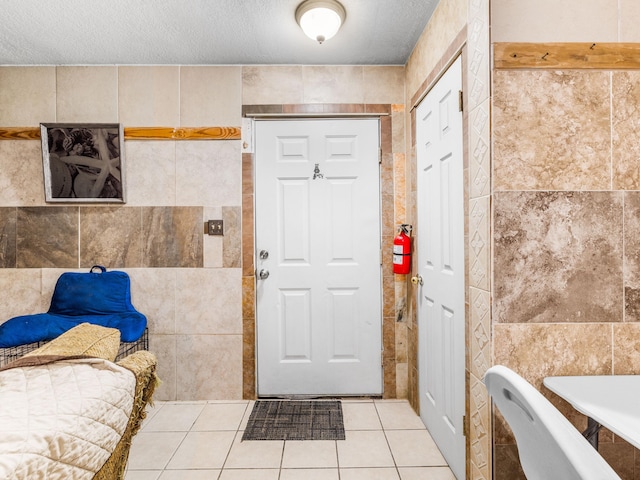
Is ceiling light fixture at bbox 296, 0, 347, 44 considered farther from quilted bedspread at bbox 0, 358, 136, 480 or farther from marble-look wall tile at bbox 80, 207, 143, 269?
quilted bedspread at bbox 0, 358, 136, 480

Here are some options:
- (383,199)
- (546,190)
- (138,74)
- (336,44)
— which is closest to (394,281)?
(383,199)

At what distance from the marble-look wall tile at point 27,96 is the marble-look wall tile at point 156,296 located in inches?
48.7

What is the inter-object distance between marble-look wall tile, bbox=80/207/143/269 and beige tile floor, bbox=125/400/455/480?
3.58 ft

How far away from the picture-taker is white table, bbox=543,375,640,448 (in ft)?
2.85

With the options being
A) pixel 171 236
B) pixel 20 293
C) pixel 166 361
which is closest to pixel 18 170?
pixel 20 293

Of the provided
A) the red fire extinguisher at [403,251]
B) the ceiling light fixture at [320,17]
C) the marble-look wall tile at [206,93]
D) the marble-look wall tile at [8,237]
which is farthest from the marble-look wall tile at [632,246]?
the marble-look wall tile at [8,237]

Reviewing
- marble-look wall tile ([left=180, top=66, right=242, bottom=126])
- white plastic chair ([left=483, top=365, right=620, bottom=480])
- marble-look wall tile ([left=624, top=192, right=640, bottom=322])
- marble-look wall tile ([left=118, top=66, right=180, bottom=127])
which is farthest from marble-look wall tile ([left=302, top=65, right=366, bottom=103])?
white plastic chair ([left=483, top=365, right=620, bottom=480])

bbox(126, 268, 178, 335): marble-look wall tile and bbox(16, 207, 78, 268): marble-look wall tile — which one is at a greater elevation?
bbox(16, 207, 78, 268): marble-look wall tile

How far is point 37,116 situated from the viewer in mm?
2545

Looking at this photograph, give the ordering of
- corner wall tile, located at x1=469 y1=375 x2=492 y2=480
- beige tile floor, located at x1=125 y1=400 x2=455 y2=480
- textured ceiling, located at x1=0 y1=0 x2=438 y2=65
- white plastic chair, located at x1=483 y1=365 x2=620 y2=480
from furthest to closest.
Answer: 1. textured ceiling, located at x1=0 y1=0 x2=438 y2=65
2. beige tile floor, located at x1=125 y1=400 x2=455 y2=480
3. corner wall tile, located at x1=469 y1=375 x2=492 y2=480
4. white plastic chair, located at x1=483 y1=365 x2=620 y2=480

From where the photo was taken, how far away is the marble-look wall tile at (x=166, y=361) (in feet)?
8.43

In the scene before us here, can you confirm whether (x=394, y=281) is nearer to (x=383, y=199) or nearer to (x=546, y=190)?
(x=383, y=199)

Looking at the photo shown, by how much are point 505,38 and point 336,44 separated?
1.28m

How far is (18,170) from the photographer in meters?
2.54
